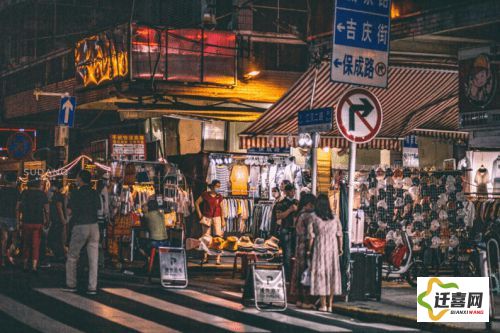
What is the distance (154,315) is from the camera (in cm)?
1392

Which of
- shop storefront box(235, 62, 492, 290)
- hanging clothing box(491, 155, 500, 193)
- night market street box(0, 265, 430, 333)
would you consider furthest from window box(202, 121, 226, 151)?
night market street box(0, 265, 430, 333)

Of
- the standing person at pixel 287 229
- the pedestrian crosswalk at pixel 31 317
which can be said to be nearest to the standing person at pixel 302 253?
the standing person at pixel 287 229

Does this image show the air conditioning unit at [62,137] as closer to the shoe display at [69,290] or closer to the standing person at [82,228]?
the standing person at [82,228]

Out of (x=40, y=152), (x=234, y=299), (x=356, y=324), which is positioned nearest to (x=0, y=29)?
(x=40, y=152)

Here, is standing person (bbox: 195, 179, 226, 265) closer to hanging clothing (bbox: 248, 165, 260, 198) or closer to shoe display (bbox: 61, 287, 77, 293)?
hanging clothing (bbox: 248, 165, 260, 198)

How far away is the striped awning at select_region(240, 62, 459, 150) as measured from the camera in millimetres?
20898

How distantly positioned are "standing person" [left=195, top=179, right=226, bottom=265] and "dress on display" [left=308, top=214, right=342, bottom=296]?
9301 millimetres

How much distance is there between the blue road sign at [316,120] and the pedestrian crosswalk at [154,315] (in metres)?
3.20

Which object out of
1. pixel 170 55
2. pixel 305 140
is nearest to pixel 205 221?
pixel 305 140

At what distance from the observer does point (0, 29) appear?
43.5 meters

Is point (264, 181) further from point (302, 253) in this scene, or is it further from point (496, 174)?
point (302, 253)

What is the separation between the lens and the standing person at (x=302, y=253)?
15617mm

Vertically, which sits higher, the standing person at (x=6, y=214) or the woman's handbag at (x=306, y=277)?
the standing person at (x=6, y=214)

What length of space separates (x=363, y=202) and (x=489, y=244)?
4232 mm
